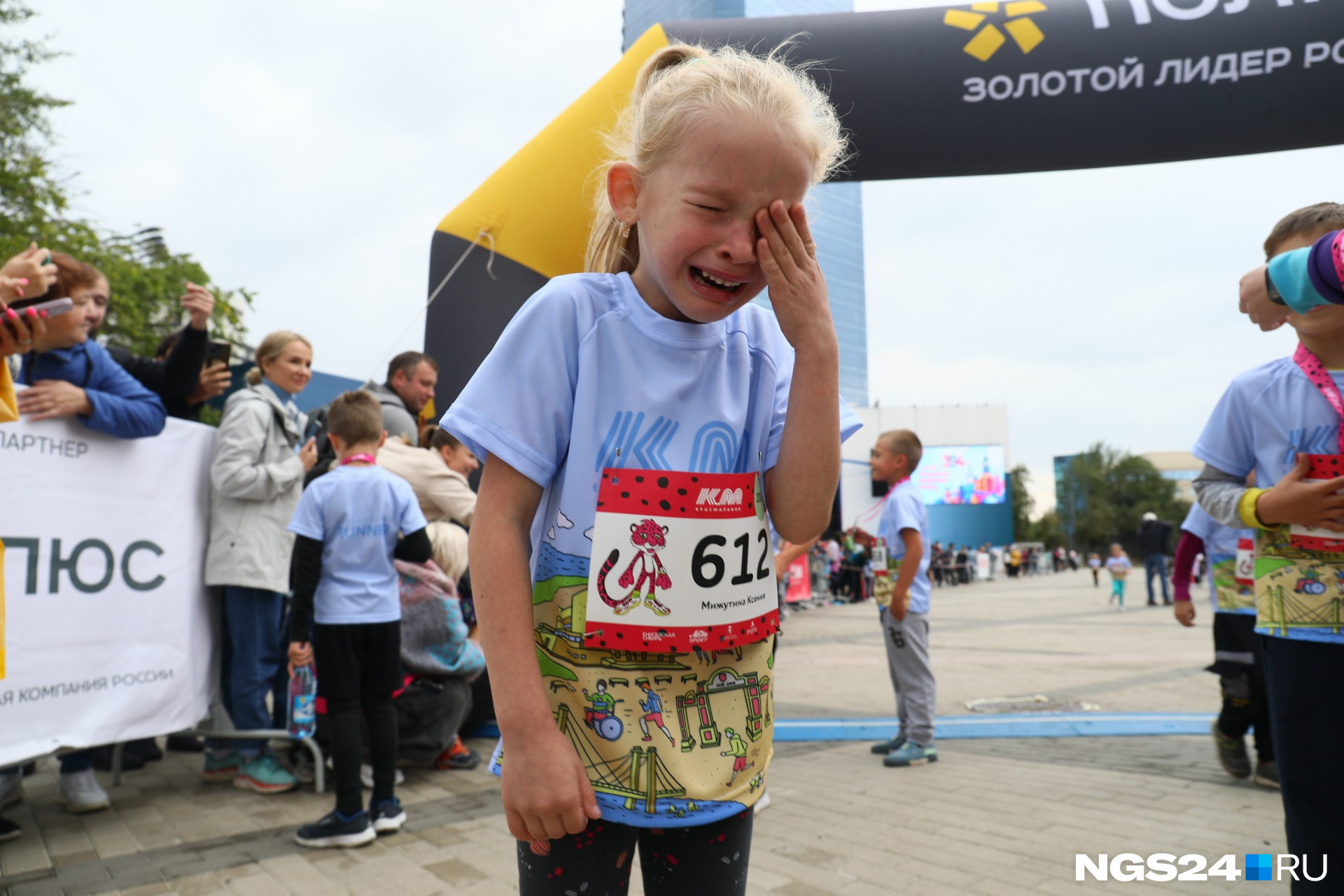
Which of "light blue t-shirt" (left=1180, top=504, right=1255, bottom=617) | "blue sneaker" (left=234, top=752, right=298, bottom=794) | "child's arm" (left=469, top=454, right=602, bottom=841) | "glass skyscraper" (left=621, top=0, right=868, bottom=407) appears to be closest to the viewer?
"child's arm" (left=469, top=454, right=602, bottom=841)

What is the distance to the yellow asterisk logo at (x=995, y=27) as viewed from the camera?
468 cm

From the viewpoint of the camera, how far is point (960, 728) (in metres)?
A: 5.77

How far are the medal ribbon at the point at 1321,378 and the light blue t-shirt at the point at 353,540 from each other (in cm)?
323

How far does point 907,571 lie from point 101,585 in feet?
12.8

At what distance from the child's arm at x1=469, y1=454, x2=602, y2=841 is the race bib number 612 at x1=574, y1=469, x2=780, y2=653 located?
10 cm

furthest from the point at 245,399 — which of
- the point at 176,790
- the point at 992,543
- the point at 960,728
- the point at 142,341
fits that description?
the point at 992,543

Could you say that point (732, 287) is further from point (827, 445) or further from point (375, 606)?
point (375, 606)

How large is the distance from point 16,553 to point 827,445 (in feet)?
11.3

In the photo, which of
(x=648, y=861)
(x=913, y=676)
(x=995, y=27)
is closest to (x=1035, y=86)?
(x=995, y=27)

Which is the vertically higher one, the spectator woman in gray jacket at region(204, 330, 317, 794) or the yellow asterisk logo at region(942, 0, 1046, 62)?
the yellow asterisk logo at region(942, 0, 1046, 62)

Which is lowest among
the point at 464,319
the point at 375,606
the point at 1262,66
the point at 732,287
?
the point at 375,606

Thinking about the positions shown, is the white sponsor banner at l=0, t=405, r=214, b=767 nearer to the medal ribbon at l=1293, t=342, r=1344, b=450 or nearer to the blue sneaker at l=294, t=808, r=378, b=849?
the blue sneaker at l=294, t=808, r=378, b=849

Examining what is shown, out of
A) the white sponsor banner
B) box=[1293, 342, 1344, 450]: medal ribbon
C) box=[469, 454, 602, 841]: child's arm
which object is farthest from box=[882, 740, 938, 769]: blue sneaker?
box=[469, 454, 602, 841]: child's arm

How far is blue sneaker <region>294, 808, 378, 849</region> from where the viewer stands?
3.34 metres
